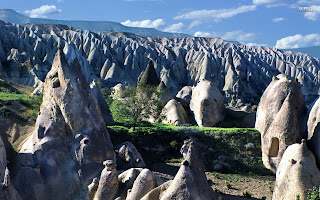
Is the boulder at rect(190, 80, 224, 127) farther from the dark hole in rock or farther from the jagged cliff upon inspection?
the jagged cliff

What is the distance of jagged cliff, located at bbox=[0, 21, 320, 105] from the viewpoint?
52250 mm

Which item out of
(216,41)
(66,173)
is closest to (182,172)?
(66,173)

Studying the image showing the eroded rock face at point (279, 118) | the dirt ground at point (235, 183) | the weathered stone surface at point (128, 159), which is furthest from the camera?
the eroded rock face at point (279, 118)

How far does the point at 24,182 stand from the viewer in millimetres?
11617

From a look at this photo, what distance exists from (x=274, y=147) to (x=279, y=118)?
1770 millimetres

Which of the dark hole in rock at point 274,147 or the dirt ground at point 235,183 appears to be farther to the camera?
the dark hole in rock at point 274,147

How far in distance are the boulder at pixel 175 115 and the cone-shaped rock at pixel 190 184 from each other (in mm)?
13012

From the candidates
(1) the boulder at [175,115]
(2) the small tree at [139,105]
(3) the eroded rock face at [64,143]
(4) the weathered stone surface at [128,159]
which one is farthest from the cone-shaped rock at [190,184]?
(1) the boulder at [175,115]

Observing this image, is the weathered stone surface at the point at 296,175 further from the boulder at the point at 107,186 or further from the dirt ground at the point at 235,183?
the boulder at the point at 107,186

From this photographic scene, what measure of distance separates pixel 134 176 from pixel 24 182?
11.8ft

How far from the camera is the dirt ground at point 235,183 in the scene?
14750 millimetres

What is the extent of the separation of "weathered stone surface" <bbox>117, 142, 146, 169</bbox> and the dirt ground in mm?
1253

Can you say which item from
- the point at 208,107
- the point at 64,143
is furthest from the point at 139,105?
the point at 64,143

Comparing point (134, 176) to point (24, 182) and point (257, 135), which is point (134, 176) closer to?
point (24, 182)
